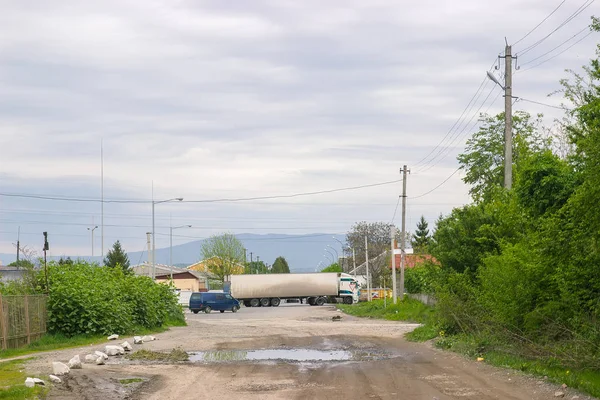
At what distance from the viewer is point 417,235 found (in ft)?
513

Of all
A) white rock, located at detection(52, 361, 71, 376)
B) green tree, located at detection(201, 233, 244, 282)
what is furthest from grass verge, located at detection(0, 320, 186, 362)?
green tree, located at detection(201, 233, 244, 282)

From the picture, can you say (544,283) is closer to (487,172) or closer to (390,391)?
(390,391)

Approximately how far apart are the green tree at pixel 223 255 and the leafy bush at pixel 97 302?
105m

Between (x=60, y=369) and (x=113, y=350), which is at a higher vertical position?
(x=60, y=369)

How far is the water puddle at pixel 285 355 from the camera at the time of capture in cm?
2220

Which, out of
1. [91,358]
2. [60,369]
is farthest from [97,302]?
[60,369]

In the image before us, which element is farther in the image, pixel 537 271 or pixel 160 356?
pixel 160 356

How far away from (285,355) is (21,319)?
30.5 ft

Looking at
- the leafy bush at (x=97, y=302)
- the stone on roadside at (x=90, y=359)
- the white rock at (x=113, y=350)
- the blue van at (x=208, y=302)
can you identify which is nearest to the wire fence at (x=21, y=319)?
the leafy bush at (x=97, y=302)

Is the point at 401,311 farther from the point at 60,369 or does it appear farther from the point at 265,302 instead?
the point at 265,302

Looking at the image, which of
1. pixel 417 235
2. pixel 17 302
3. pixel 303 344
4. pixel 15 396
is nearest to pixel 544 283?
pixel 303 344

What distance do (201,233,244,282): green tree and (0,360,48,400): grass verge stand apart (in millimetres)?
Answer: 127725

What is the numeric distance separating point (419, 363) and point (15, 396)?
10.1m

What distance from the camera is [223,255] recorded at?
148875 millimetres
